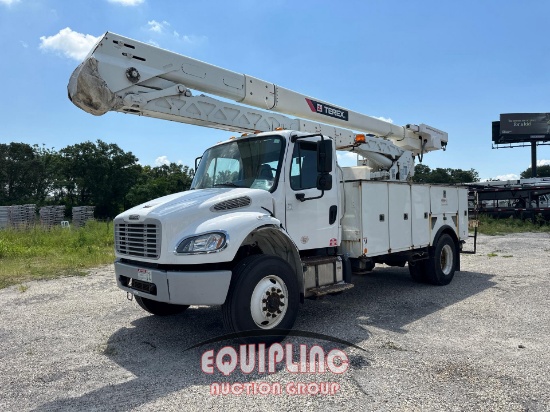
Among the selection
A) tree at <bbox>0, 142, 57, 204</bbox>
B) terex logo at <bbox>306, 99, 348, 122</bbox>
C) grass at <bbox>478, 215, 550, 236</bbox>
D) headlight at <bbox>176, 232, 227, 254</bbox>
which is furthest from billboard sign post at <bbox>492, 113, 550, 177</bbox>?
tree at <bbox>0, 142, 57, 204</bbox>

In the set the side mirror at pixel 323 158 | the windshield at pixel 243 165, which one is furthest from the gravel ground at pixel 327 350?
the side mirror at pixel 323 158

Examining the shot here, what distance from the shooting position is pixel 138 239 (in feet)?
16.3

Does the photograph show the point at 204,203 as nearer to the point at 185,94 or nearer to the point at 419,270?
the point at 185,94

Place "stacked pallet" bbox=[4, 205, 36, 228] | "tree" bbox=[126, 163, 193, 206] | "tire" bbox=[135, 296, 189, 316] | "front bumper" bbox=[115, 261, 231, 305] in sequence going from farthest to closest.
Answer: "tree" bbox=[126, 163, 193, 206]
"stacked pallet" bbox=[4, 205, 36, 228]
"tire" bbox=[135, 296, 189, 316]
"front bumper" bbox=[115, 261, 231, 305]

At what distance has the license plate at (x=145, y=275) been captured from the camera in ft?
15.2

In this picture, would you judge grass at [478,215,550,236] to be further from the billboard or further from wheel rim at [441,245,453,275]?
the billboard

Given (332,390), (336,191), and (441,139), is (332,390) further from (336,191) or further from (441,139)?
(441,139)

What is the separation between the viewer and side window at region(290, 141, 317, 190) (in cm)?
570

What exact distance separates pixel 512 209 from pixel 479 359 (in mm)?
22211

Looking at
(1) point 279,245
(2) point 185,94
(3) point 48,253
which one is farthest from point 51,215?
(1) point 279,245

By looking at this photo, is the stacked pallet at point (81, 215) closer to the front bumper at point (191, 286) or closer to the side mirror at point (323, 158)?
the front bumper at point (191, 286)

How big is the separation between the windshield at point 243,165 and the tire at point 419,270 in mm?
4409

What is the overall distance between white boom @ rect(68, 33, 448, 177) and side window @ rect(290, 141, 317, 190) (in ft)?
3.54

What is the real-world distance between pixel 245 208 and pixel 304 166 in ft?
3.99
